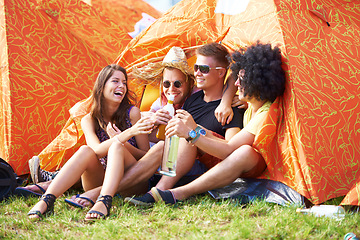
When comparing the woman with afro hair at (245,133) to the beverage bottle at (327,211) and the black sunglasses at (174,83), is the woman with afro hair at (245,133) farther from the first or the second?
the black sunglasses at (174,83)

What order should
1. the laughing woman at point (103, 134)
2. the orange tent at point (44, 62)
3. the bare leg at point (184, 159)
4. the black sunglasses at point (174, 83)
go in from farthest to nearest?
the orange tent at point (44, 62)
the black sunglasses at point (174, 83)
the bare leg at point (184, 159)
the laughing woman at point (103, 134)

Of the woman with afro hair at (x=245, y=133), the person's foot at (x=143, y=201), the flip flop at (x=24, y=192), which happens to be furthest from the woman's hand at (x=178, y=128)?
the flip flop at (x=24, y=192)

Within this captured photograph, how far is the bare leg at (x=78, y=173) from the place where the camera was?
2.64 meters

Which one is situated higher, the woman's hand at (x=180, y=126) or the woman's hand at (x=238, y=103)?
the woman's hand at (x=238, y=103)

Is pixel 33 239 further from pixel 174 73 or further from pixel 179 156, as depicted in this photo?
pixel 174 73

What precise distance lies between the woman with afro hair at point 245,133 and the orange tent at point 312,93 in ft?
0.23

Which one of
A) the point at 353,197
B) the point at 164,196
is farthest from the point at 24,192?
the point at 353,197

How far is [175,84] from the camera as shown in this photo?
3.32 m

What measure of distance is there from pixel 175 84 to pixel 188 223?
129cm

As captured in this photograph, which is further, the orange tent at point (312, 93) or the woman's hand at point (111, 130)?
the woman's hand at point (111, 130)

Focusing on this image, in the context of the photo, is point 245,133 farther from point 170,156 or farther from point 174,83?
point 174,83

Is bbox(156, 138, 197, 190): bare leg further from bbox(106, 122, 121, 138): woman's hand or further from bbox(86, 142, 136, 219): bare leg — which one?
bbox(106, 122, 121, 138): woman's hand

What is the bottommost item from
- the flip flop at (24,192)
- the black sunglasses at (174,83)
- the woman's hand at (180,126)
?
the flip flop at (24,192)

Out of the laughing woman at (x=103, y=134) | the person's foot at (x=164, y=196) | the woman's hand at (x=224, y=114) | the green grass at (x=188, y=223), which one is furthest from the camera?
the woman's hand at (x=224, y=114)
